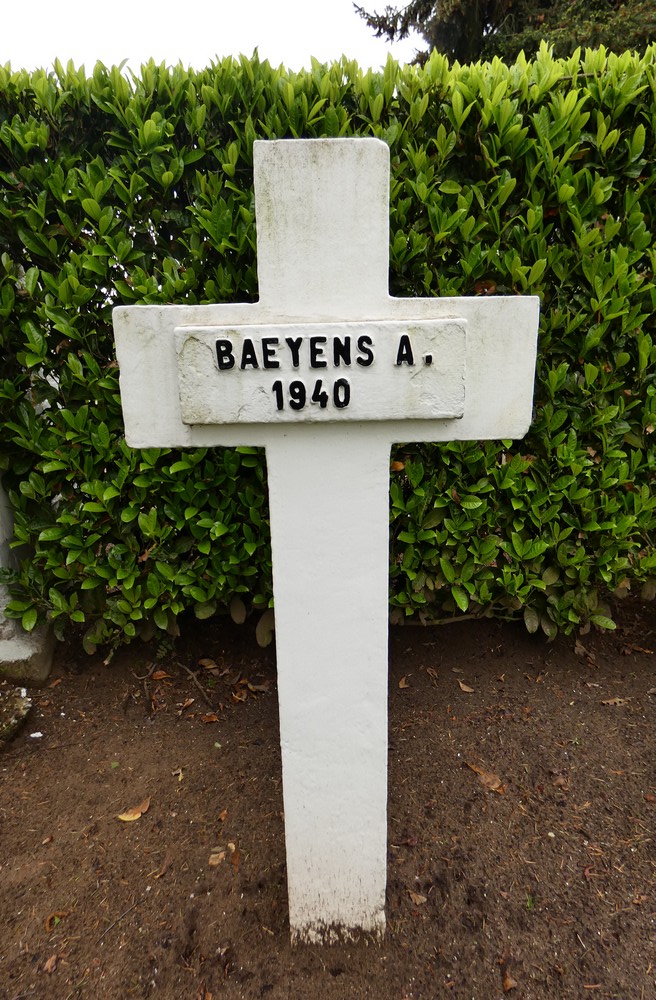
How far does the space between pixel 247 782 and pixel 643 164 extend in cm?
306

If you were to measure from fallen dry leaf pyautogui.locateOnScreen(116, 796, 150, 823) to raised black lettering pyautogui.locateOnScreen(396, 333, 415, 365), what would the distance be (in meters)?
2.04

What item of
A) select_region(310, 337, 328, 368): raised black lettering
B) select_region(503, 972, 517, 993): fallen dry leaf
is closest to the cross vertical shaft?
select_region(310, 337, 328, 368): raised black lettering

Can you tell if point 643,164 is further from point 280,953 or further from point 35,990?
point 35,990

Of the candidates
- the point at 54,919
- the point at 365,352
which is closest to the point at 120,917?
the point at 54,919

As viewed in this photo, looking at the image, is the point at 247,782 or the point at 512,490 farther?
the point at 512,490

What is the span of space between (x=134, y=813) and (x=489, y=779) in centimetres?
143

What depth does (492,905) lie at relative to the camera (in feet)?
6.82

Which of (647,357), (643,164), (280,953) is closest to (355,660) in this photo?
(280,953)

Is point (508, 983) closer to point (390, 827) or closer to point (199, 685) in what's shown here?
point (390, 827)

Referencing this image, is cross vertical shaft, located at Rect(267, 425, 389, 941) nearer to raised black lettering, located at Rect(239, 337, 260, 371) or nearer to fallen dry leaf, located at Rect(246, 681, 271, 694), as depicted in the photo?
raised black lettering, located at Rect(239, 337, 260, 371)

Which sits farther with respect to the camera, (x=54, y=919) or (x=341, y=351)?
(x=54, y=919)

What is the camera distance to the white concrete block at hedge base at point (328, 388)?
4.79 feet

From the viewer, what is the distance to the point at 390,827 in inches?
93.9

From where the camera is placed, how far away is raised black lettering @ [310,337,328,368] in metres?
1.46
